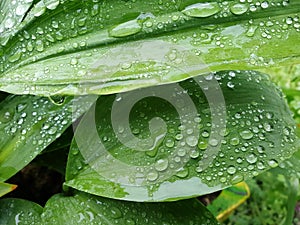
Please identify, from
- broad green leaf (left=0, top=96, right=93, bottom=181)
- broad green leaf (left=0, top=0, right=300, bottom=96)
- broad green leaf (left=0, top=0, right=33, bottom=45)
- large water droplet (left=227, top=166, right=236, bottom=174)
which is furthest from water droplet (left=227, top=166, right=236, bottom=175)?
broad green leaf (left=0, top=0, right=33, bottom=45)

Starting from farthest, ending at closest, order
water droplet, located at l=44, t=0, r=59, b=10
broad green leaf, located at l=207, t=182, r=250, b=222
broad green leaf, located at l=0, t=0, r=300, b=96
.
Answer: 1. broad green leaf, located at l=207, t=182, r=250, b=222
2. water droplet, located at l=44, t=0, r=59, b=10
3. broad green leaf, located at l=0, t=0, r=300, b=96

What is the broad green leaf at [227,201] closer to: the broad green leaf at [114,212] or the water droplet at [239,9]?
the broad green leaf at [114,212]

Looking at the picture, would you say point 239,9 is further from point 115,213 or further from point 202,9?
point 115,213

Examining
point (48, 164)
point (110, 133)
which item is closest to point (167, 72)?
point (110, 133)

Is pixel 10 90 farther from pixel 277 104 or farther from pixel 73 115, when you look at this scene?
pixel 277 104

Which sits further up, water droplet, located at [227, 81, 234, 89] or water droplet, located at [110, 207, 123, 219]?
water droplet, located at [227, 81, 234, 89]

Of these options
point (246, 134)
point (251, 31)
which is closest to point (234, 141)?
point (246, 134)

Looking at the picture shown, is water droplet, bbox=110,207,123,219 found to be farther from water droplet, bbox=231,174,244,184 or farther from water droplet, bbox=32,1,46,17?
water droplet, bbox=32,1,46,17
